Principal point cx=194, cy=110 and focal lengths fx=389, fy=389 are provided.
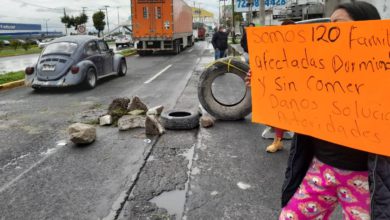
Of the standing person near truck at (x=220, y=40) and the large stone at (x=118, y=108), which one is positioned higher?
the standing person near truck at (x=220, y=40)

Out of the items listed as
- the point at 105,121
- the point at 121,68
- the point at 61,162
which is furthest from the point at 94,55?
the point at 61,162

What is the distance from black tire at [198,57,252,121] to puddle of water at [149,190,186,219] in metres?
3.24

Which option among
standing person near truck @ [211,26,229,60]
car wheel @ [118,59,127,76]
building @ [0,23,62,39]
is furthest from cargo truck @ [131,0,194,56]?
building @ [0,23,62,39]

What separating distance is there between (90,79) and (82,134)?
663 centimetres

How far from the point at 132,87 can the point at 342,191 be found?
10.6m

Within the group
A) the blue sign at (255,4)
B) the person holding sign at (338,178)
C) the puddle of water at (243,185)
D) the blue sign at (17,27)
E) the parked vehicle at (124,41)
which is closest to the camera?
the person holding sign at (338,178)

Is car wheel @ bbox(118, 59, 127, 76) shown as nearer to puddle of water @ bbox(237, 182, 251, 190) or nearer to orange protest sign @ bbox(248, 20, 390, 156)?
puddle of water @ bbox(237, 182, 251, 190)

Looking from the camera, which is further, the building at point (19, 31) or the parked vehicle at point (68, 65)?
the building at point (19, 31)

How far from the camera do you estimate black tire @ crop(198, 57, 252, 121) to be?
732 cm

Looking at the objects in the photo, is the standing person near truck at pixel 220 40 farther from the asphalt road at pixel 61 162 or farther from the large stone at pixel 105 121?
the large stone at pixel 105 121

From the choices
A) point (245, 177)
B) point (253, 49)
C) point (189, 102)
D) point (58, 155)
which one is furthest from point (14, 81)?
point (253, 49)

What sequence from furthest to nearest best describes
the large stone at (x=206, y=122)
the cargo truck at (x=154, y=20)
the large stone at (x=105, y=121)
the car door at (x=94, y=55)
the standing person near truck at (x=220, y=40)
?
the cargo truck at (x=154, y=20), the standing person near truck at (x=220, y=40), the car door at (x=94, y=55), the large stone at (x=105, y=121), the large stone at (x=206, y=122)

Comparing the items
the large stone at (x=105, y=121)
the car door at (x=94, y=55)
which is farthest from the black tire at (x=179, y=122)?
the car door at (x=94, y=55)

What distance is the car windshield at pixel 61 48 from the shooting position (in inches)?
477
